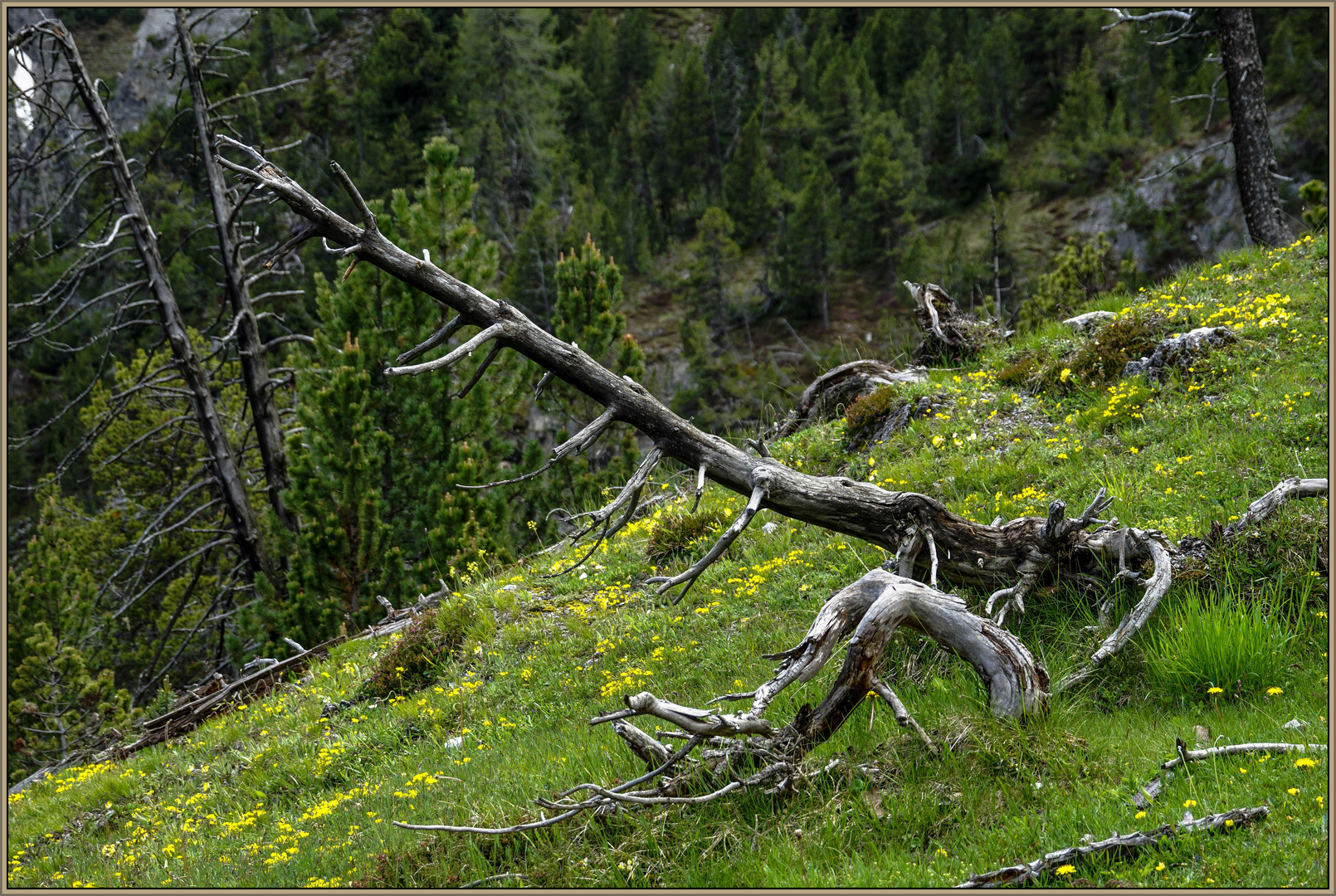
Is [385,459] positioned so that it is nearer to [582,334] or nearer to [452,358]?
[582,334]

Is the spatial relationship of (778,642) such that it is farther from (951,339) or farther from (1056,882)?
(951,339)

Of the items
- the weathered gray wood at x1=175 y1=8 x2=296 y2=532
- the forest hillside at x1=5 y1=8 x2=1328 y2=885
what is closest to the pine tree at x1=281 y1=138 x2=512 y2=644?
the forest hillside at x1=5 y1=8 x2=1328 y2=885

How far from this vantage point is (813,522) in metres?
4.77

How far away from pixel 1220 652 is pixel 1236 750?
792mm

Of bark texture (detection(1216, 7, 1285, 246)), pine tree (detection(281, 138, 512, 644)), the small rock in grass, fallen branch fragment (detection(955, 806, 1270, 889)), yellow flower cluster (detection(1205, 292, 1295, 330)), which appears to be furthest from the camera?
bark texture (detection(1216, 7, 1285, 246))

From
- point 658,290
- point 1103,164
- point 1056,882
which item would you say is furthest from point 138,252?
point 1103,164

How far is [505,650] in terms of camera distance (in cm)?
693

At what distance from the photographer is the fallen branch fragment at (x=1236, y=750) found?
10.5ft

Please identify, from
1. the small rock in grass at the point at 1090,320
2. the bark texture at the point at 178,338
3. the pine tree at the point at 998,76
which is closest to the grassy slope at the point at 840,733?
the small rock in grass at the point at 1090,320

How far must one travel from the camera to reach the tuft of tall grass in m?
3.91

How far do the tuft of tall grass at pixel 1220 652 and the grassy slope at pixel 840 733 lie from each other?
0.08 m

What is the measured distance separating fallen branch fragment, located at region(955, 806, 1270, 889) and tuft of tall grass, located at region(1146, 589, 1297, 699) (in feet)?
3.62

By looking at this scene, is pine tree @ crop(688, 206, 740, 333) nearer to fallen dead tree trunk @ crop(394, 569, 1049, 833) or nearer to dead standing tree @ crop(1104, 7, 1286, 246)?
dead standing tree @ crop(1104, 7, 1286, 246)

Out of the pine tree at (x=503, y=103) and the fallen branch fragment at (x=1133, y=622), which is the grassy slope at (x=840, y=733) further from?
the pine tree at (x=503, y=103)
